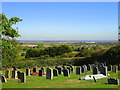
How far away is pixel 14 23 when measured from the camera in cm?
1950

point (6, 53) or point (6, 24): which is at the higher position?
point (6, 24)

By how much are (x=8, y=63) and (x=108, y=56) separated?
14.7 m

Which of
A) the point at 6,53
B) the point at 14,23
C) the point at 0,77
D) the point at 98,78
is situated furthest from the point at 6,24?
the point at 6,53

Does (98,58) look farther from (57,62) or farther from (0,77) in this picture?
(0,77)

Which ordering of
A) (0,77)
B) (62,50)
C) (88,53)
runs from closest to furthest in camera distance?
(0,77) → (88,53) → (62,50)

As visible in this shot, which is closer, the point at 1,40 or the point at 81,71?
the point at 1,40

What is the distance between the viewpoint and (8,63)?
30.4m

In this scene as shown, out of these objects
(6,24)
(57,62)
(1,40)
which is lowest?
(57,62)

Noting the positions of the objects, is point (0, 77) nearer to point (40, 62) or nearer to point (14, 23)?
point (14, 23)

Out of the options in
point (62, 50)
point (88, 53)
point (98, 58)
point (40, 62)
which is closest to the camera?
point (98, 58)

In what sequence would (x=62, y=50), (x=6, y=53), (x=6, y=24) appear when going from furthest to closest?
(x=62, y=50) → (x=6, y=53) → (x=6, y=24)

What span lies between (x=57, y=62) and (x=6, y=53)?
10.2m

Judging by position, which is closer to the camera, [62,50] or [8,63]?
[8,63]

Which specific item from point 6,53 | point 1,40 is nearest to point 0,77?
point 1,40
